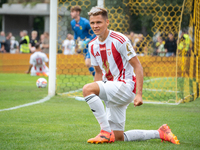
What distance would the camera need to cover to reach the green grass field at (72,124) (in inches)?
138

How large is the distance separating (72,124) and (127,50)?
1.61m

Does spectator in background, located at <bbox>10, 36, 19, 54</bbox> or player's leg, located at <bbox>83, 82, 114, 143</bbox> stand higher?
spectator in background, located at <bbox>10, 36, 19, 54</bbox>

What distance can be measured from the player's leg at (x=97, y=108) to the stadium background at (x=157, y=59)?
4.08m

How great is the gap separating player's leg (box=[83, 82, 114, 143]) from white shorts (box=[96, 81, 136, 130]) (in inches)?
3.8

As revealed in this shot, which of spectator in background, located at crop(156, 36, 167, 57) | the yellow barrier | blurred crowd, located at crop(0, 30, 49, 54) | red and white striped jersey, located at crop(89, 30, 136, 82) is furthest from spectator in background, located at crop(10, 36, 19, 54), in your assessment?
red and white striped jersey, located at crop(89, 30, 136, 82)

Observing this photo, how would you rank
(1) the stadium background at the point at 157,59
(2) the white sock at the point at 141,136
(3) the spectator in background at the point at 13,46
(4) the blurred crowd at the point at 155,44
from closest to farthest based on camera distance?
1. (2) the white sock at the point at 141,136
2. (1) the stadium background at the point at 157,59
3. (4) the blurred crowd at the point at 155,44
4. (3) the spectator in background at the point at 13,46

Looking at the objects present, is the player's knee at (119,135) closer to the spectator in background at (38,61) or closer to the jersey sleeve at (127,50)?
the jersey sleeve at (127,50)

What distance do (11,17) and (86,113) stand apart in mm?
30503

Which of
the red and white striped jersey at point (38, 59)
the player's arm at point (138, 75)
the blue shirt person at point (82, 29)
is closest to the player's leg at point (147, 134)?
the player's arm at point (138, 75)

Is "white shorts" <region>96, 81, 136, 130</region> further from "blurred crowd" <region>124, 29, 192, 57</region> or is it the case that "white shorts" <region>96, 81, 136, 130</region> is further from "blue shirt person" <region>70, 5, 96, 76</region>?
"blurred crowd" <region>124, 29, 192, 57</region>

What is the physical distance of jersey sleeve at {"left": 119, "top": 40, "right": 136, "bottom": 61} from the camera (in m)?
3.63

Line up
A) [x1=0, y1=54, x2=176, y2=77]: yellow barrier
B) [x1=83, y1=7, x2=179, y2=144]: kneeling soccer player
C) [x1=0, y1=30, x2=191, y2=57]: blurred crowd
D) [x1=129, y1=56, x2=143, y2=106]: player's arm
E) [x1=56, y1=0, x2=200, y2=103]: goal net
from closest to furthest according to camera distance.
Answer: [x1=129, y1=56, x2=143, y2=106]: player's arm, [x1=83, y1=7, x2=179, y2=144]: kneeling soccer player, [x1=56, y1=0, x2=200, y2=103]: goal net, [x1=0, y1=30, x2=191, y2=57]: blurred crowd, [x1=0, y1=54, x2=176, y2=77]: yellow barrier

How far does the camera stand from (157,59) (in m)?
13.1

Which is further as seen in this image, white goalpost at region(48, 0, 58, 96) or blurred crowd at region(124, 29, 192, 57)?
blurred crowd at region(124, 29, 192, 57)
